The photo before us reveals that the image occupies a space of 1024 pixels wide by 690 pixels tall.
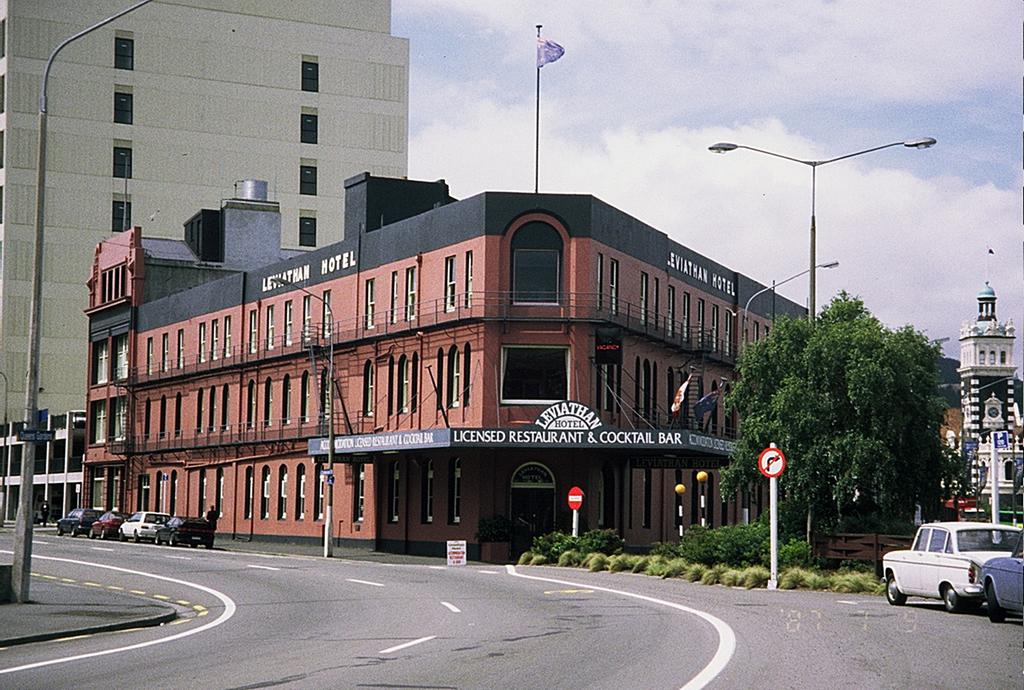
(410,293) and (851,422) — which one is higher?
(410,293)

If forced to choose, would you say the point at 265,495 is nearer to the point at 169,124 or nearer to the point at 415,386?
the point at 415,386

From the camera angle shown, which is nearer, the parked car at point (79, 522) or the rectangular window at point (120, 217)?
the parked car at point (79, 522)

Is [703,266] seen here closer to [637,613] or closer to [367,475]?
[367,475]

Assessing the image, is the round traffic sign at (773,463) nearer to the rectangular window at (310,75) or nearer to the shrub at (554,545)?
the shrub at (554,545)

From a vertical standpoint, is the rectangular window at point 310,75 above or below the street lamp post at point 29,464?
above

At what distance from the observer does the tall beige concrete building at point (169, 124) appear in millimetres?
95875

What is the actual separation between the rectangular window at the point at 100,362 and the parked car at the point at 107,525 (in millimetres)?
17805

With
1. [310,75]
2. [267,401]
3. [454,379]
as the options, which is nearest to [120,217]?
[310,75]

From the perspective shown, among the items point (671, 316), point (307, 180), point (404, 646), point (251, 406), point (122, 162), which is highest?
point (122, 162)

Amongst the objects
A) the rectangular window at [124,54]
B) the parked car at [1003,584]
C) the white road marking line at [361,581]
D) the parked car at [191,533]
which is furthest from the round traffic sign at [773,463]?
the rectangular window at [124,54]

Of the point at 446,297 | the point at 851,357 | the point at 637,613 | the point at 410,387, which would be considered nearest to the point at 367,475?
the point at 410,387

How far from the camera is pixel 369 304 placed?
199 ft

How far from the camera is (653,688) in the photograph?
14906 mm

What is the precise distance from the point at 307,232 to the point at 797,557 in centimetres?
6949
